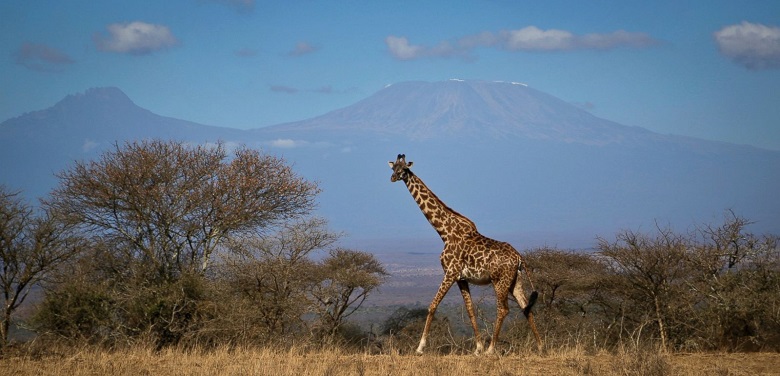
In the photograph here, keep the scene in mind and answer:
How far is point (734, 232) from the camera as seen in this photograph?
78.8ft

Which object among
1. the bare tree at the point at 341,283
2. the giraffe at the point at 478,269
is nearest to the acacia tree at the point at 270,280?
the bare tree at the point at 341,283

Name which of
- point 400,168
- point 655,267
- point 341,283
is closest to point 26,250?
point 400,168

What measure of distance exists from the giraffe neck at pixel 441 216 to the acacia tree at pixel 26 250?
38.1 ft

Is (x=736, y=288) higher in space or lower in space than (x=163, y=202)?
lower

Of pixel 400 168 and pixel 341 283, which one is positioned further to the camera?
pixel 341 283

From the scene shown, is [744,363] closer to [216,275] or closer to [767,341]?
[767,341]

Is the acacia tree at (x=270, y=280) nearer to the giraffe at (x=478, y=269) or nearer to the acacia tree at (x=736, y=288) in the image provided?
the giraffe at (x=478, y=269)

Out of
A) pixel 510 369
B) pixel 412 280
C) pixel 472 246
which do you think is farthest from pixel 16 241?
pixel 412 280

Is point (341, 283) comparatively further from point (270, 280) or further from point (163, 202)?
point (163, 202)

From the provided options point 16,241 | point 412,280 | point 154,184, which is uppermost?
point 154,184

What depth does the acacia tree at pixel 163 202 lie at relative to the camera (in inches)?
1072

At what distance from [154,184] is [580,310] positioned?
15.3 meters

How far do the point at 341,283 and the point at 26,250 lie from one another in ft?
40.9

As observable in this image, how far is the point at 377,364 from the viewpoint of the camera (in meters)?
14.9
